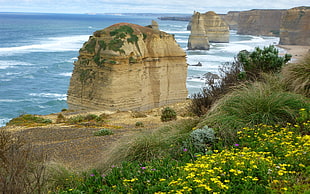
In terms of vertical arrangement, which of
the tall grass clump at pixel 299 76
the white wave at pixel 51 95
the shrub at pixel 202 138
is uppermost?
the tall grass clump at pixel 299 76

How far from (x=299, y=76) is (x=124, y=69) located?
53.7 ft

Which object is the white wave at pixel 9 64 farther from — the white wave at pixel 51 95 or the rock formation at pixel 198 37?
the rock formation at pixel 198 37

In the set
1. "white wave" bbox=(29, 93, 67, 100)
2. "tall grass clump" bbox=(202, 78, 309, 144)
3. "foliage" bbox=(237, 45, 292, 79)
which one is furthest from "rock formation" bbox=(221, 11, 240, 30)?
"tall grass clump" bbox=(202, 78, 309, 144)

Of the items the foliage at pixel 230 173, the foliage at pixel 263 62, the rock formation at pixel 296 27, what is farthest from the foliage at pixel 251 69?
the rock formation at pixel 296 27

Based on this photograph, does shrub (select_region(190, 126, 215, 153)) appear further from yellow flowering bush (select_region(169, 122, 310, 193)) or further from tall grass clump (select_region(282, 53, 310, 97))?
tall grass clump (select_region(282, 53, 310, 97))

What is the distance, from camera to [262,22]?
5704 inches

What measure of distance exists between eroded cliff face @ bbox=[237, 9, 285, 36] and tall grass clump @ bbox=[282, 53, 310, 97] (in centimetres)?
13531

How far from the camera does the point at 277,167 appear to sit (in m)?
4.68

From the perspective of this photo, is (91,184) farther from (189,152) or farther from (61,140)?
(61,140)

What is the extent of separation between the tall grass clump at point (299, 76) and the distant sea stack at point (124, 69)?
51.3 ft

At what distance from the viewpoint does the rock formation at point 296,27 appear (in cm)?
9594

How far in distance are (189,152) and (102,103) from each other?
18564 millimetres

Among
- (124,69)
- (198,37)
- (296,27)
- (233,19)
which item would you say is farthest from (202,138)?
(233,19)

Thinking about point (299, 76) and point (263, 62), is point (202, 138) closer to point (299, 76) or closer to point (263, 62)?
point (299, 76)
